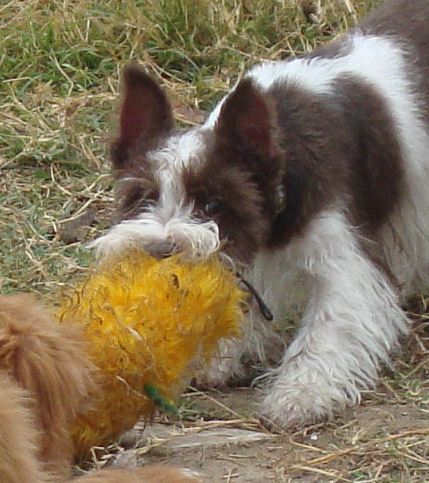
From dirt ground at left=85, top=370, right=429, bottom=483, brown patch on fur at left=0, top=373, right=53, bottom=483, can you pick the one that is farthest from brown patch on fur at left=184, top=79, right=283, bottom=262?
brown patch on fur at left=0, top=373, right=53, bottom=483

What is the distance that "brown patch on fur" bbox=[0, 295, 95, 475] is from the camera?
3209 mm

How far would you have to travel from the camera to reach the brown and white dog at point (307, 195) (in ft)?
14.1

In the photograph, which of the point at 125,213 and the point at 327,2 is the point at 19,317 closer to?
the point at 125,213

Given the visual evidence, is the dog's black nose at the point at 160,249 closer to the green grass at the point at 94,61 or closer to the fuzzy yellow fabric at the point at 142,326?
the fuzzy yellow fabric at the point at 142,326

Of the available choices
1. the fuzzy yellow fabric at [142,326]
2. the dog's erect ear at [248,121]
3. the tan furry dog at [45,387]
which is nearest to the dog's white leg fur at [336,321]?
the dog's erect ear at [248,121]

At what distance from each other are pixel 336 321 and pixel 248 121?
0.89 meters

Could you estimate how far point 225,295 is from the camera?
3.88 meters

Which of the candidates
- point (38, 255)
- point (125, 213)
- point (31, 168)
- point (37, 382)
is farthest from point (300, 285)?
point (31, 168)

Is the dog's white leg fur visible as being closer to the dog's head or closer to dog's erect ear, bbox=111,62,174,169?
the dog's head

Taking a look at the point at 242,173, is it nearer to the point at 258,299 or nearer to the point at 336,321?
the point at 258,299

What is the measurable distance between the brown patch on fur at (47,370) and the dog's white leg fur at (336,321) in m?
1.28

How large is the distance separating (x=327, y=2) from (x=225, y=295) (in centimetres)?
445

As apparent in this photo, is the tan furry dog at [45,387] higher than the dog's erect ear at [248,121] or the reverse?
the reverse

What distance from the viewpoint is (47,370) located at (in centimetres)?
321
